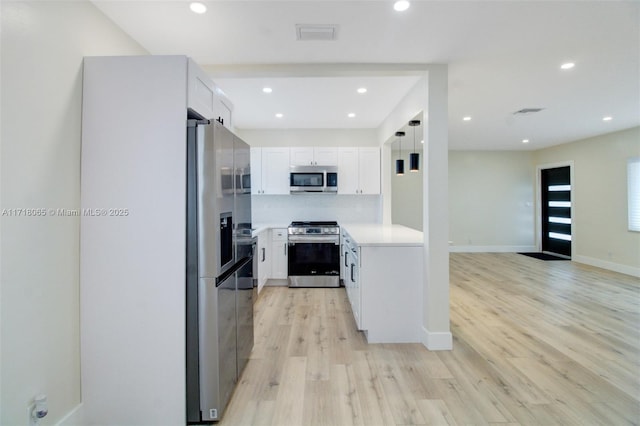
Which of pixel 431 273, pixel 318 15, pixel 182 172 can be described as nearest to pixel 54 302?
pixel 182 172

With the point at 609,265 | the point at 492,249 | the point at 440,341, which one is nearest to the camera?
the point at 440,341

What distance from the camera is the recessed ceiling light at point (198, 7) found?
1.79 meters

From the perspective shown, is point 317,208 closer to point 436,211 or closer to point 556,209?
point 436,211

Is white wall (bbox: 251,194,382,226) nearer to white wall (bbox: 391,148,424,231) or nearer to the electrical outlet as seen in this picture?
white wall (bbox: 391,148,424,231)

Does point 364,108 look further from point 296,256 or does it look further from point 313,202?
point 296,256

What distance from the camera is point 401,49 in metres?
2.33

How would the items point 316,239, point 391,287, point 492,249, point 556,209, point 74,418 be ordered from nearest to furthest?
point 74,418 → point 391,287 → point 316,239 → point 556,209 → point 492,249

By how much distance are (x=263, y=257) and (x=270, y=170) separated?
151 centimetres

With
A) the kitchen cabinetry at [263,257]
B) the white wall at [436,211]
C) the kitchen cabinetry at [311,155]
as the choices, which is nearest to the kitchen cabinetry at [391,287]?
the white wall at [436,211]

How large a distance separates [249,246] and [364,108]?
2.60 metres

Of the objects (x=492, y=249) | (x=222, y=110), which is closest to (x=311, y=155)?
(x=222, y=110)

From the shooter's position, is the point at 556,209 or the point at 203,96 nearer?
the point at 203,96

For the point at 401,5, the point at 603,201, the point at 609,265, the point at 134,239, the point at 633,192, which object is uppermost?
the point at 401,5

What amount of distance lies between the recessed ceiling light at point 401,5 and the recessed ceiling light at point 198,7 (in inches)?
49.2
